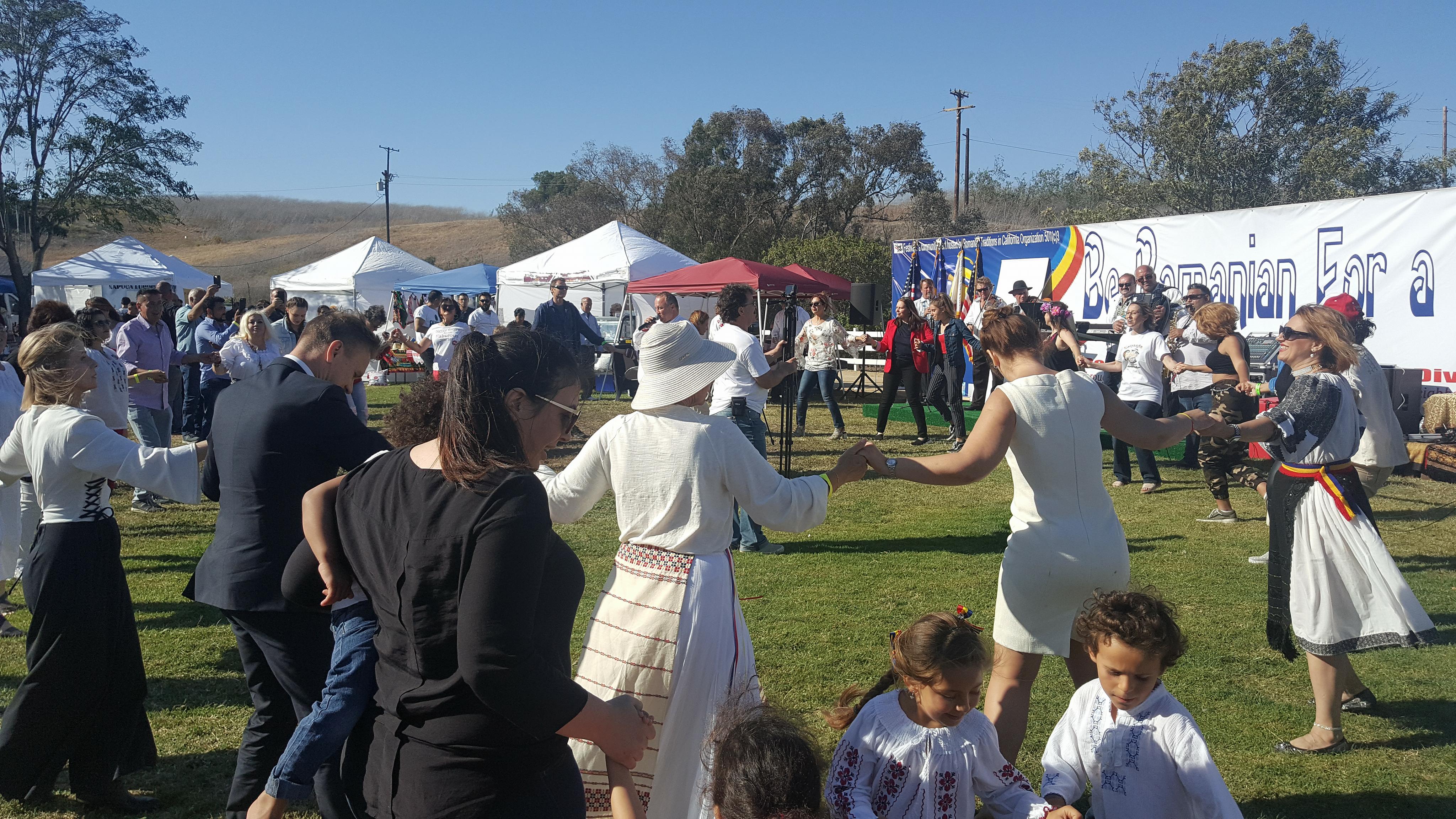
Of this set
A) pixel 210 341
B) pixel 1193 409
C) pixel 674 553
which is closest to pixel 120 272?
pixel 210 341

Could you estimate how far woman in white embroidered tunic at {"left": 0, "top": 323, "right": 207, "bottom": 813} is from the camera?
3459 millimetres

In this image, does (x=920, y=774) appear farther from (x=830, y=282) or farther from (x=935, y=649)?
(x=830, y=282)

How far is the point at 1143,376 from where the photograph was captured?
31.6 ft

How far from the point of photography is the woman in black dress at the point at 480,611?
172 centimetres

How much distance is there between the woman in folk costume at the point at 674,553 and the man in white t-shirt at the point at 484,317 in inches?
477

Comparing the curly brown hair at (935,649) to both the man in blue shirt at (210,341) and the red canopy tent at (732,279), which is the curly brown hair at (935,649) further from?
the red canopy tent at (732,279)

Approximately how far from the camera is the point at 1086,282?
51.9 feet

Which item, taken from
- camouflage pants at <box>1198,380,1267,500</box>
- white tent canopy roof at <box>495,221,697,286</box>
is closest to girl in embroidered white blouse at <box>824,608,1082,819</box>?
camouflage pants at <box>1198,380,1267,500</box>

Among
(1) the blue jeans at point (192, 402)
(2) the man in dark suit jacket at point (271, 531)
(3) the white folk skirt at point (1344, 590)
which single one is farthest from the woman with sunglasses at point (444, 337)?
(3) the white folk skirt at point (1344, 590)

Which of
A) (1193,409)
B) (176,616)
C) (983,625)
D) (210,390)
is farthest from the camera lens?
(210,390)

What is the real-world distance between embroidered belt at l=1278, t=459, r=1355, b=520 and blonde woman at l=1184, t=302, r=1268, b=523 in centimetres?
32

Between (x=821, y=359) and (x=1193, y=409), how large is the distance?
465cm

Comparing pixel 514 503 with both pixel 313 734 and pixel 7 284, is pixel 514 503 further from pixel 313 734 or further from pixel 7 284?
pixel 7 284

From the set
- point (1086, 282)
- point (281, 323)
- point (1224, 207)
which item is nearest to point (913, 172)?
point (1224, 207)
